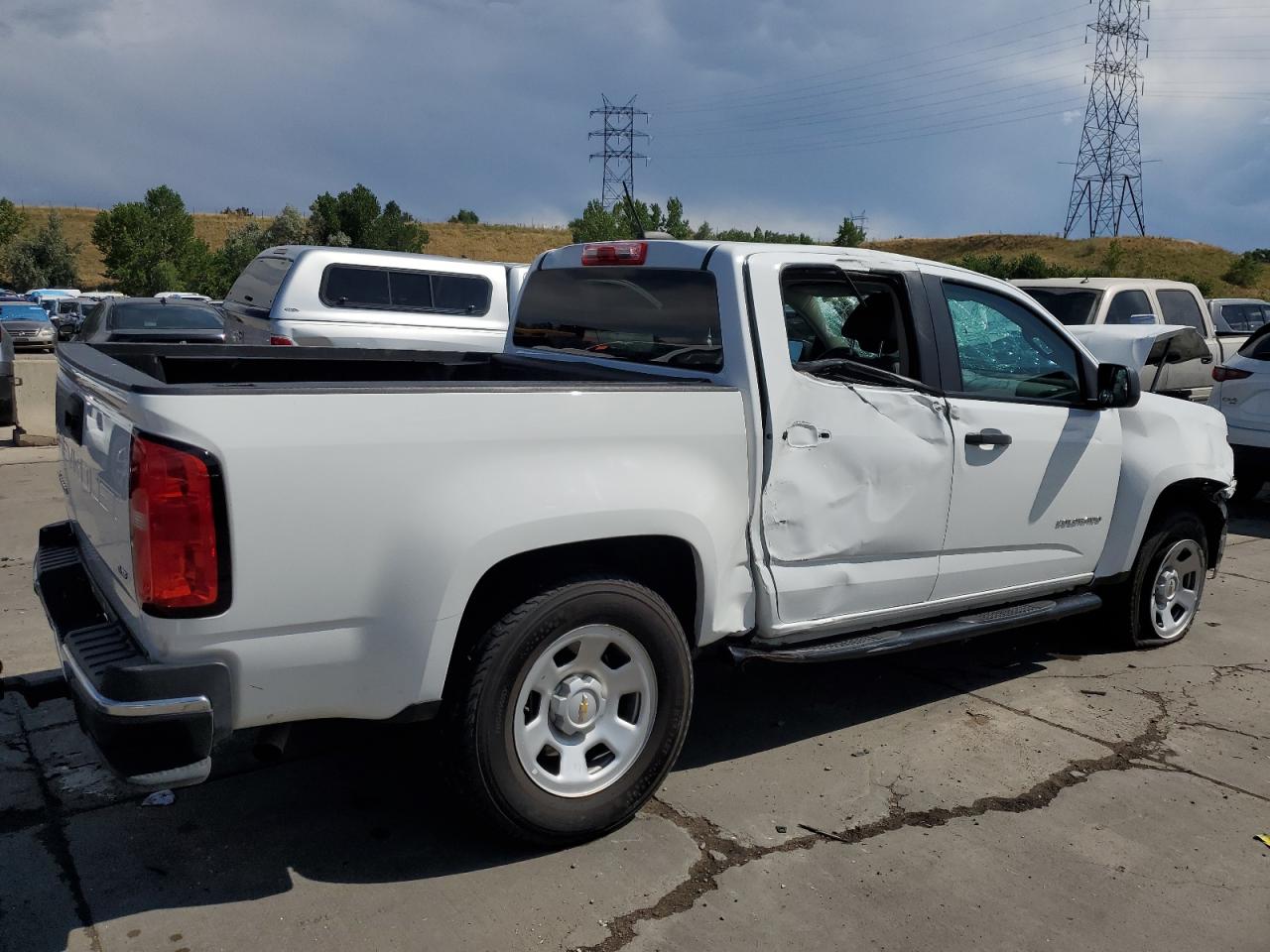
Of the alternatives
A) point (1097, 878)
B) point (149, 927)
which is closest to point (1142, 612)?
point (1097, 878)

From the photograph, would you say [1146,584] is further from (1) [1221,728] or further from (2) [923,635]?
(2) [923,635]

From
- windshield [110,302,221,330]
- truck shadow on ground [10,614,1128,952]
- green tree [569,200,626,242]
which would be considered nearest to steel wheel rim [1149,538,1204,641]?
truck shadow on ground [10,614,1128,952]

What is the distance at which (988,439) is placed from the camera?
14.5 ft

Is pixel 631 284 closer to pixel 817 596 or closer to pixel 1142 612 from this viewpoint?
pixel 817 596

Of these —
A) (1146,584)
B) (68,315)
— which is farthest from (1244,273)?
(1146,584)

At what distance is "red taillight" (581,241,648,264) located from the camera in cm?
432

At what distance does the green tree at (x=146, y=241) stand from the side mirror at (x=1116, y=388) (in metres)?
67.0

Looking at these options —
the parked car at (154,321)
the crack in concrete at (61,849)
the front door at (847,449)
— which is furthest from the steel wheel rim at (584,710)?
the parked car at (154,321)

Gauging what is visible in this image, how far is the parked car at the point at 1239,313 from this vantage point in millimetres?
16078

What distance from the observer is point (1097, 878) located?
3.47 meters

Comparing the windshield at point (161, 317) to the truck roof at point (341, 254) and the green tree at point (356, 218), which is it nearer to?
the truck roof at point (341, 254)

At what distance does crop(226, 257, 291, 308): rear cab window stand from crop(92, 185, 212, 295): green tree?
5725 centimetres

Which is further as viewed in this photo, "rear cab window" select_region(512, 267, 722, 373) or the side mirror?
the side mirror

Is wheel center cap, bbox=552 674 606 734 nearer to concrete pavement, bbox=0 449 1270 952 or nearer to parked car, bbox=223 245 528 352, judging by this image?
concrete pavement, bbox=0 449 1270 952
